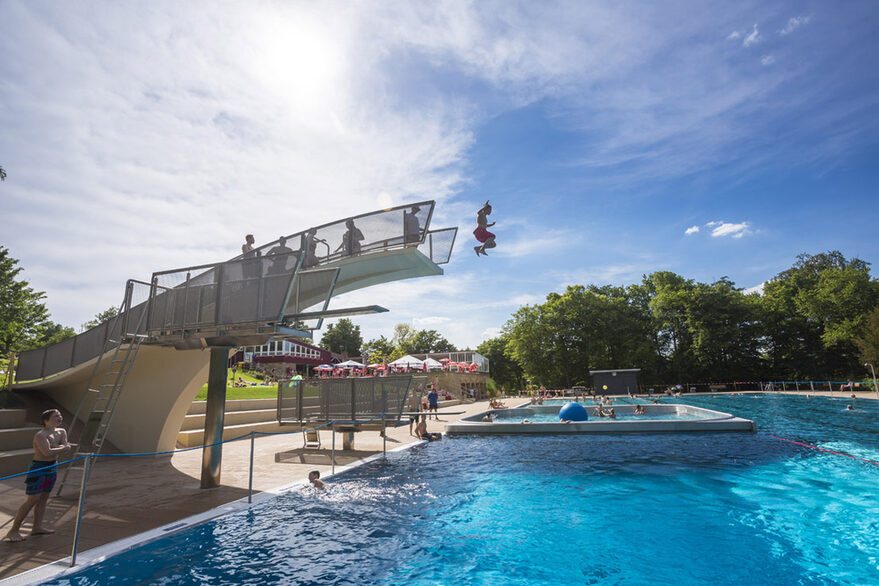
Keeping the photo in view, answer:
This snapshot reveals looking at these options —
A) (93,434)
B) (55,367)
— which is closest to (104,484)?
(93,434)

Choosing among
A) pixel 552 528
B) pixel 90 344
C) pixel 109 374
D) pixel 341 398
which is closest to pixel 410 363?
pixel 341 398

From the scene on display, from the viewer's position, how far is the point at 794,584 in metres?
5.69

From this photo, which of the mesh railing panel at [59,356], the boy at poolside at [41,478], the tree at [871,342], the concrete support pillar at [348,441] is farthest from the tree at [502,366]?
the boy at poolside at [41,478]

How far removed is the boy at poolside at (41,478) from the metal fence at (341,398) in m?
7.10

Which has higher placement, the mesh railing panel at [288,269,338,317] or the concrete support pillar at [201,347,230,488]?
the mesh railing panel at [288,269,338,317]

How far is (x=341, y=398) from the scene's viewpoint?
14.1 meters

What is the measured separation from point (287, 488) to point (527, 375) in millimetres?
54038

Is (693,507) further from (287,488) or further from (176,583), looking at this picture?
(176,583)

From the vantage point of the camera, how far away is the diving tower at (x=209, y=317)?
879 centimetres

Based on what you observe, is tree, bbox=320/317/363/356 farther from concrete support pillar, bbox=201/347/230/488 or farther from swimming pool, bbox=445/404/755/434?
concrete support pillar, bbox=201/347/230/488

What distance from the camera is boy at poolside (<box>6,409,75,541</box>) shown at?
6.27m

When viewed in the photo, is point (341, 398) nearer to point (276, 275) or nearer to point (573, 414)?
point (276, 275)

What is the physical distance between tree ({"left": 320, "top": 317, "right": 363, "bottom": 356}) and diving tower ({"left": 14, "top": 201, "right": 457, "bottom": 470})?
7590 cm

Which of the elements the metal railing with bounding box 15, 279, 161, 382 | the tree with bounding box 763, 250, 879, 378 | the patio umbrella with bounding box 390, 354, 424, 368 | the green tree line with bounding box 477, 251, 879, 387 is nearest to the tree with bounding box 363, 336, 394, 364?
the green tree line with bounding box 477, 251, 879, 387
